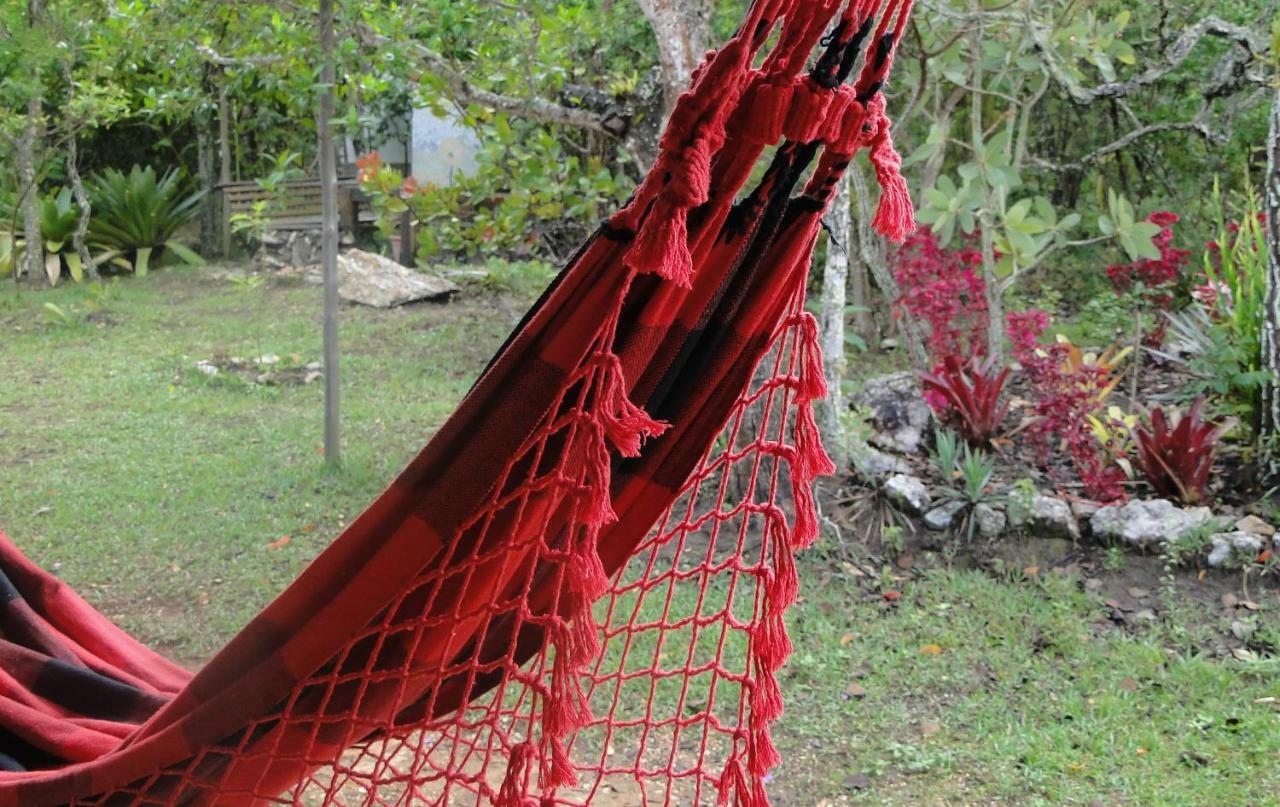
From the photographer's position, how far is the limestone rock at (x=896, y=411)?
353 cm

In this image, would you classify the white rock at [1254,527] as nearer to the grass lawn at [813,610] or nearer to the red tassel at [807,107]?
the grass lawn at [813,610]

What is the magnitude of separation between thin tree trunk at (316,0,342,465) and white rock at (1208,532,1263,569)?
7.77 ft

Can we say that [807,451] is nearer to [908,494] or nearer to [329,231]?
[908,494]

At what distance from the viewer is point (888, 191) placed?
123 centimetres

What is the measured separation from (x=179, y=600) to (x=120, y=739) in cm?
142

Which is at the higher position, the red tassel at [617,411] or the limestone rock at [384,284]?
the red tassel at [617,411]

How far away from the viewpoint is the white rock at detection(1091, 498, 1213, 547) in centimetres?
280

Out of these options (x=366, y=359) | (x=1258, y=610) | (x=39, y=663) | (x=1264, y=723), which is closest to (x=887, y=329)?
(x=366, y=359)

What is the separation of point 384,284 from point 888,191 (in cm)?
525

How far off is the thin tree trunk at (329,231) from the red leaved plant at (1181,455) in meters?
2.21

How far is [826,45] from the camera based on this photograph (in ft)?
3.81

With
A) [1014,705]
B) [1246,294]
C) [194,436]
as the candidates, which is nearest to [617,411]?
[1014,705]

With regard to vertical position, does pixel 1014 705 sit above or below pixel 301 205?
above

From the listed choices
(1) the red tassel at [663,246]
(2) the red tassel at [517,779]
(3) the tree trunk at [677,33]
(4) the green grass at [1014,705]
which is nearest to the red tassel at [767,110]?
(1) the red tassel at [663,246]
